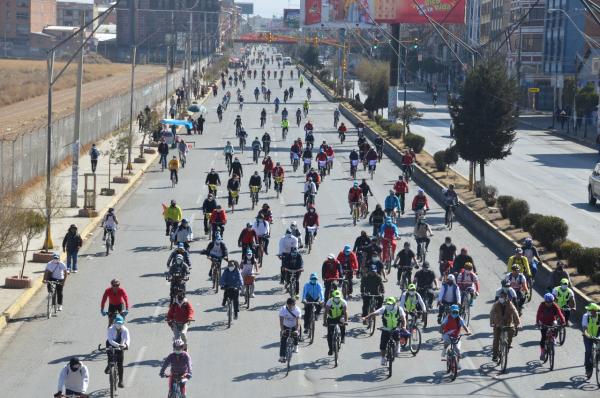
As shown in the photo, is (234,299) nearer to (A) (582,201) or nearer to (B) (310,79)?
(A) (582,201)

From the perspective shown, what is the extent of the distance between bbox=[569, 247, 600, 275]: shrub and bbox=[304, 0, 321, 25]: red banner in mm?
104582

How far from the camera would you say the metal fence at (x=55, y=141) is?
4250 cm

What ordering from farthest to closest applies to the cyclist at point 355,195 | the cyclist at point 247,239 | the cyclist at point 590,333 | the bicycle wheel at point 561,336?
the cyclist at point 355,195
the cyclist at point 247,239
the bicycle wheel at point 561,336
the cyclist at point 590,333

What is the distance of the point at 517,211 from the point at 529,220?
201 centimetres

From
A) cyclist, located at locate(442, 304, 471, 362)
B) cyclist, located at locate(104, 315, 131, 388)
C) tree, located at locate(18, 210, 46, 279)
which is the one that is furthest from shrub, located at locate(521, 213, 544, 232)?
cyclist, located at locate(104, 315, 131, 388)

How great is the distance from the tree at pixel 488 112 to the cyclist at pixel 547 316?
25.1 m

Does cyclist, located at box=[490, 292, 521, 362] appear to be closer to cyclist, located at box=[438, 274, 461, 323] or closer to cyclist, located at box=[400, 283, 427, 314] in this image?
cyclist, located at box=[400, 283, 427, 314]

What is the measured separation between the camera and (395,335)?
20266mm

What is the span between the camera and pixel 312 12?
5281 inches

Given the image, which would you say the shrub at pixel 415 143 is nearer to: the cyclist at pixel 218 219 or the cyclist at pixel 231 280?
the cyclist at pixel 218 219

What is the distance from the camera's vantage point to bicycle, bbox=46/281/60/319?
24273mm

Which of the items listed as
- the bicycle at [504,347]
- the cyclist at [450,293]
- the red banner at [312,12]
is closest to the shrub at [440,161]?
the cyclist at [450,293]

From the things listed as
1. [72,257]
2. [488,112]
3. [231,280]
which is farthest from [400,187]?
[231,280]

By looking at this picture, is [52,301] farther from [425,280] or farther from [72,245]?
[425,280]
